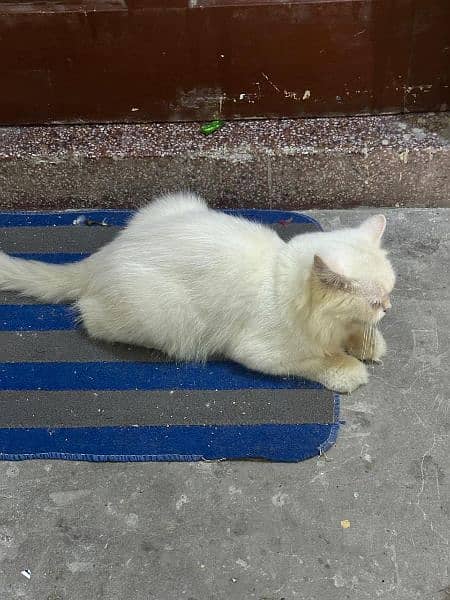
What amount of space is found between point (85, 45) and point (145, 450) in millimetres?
1890

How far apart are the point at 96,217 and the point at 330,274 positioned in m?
1.56

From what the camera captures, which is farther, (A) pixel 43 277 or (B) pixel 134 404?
(A) pixel 43 277

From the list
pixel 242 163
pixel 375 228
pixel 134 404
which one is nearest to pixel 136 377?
pixel 134 404

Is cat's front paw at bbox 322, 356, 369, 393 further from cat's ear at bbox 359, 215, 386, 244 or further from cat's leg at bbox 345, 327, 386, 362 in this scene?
cat's ear at bbox 359, 215, 386, 244

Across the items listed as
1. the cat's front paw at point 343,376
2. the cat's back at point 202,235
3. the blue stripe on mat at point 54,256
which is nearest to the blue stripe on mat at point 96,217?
the blue stripe on mat at point 54,256

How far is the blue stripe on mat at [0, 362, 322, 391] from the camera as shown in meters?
2.12

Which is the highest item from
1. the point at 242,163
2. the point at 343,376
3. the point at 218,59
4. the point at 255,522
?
the point at 218,59

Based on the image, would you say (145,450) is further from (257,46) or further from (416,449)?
(257,46)

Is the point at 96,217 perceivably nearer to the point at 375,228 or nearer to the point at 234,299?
the point at 234,299

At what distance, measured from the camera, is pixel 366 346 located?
212cm

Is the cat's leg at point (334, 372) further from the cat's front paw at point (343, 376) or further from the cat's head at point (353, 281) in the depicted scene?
the cat's head at point (353, 281)

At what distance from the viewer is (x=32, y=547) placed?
1.75 meters

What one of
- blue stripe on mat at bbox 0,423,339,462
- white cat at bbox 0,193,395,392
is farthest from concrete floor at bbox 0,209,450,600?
white cat at bbox 0,193,395,392

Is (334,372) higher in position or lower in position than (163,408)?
higher
